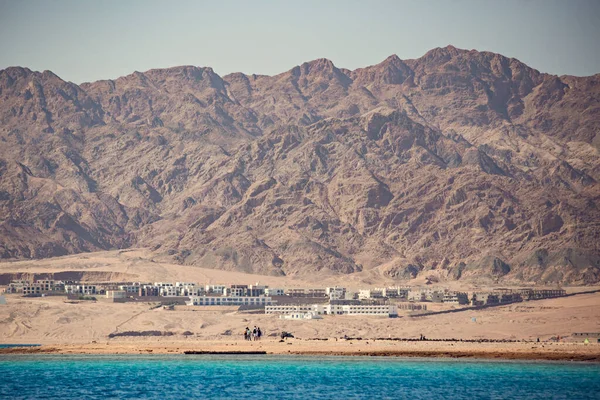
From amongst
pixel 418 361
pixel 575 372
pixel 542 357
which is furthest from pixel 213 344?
pixel 575 372

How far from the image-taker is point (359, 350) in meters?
163

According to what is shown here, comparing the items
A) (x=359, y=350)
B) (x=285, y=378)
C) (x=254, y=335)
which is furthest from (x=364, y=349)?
(x=285, y=378)

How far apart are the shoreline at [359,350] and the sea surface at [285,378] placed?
18.4ft

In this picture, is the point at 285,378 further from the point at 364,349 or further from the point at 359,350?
the point at 364,349

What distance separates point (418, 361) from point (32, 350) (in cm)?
5806

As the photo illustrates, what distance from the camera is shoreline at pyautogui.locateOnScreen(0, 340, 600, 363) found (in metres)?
158

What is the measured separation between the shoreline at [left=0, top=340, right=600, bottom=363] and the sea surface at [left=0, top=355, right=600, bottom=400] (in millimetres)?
5608

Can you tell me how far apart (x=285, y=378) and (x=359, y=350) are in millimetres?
36047

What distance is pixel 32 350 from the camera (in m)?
166

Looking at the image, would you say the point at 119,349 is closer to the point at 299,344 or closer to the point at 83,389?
the point at 299,344

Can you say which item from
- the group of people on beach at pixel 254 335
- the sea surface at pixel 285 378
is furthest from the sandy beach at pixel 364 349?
the group of people on beach at pixel 254 335

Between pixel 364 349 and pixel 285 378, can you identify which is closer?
pixel 285 378

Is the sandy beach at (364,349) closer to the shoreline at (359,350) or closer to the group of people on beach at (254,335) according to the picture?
the shoreline at (359,350)

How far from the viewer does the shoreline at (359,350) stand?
158 m
